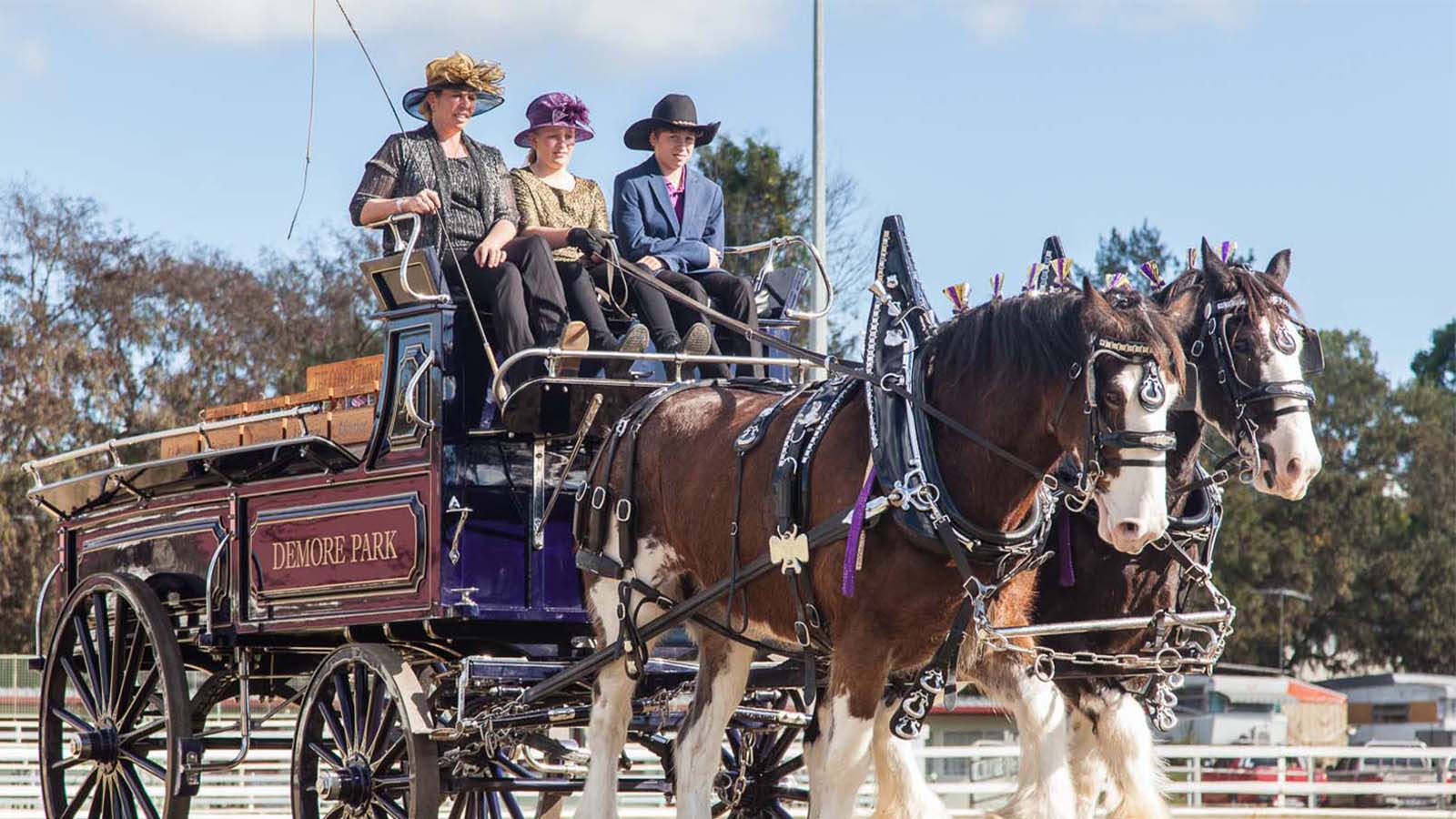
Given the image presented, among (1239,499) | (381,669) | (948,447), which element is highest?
(1239,499)

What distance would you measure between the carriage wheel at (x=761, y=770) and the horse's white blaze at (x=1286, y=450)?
2.55 metres

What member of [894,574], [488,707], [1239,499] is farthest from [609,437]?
[1239,499]

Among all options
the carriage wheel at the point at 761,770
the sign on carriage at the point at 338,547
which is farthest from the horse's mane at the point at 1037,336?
the carriage wheel at the point at 761,770

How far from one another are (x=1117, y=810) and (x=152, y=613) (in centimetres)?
428

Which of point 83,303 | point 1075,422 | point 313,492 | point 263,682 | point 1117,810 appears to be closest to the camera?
point 1075,422

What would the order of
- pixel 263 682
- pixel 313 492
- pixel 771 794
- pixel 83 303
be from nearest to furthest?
pixel 313 492 → pixel 771 794 → pixel 263 682 → pixel 83 303

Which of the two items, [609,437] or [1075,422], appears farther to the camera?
[609,437]

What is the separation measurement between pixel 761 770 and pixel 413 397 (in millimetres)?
2434

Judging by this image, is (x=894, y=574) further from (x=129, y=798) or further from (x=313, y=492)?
(x=129, y=798)

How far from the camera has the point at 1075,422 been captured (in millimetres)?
5402

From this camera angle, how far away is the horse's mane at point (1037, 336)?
544cm

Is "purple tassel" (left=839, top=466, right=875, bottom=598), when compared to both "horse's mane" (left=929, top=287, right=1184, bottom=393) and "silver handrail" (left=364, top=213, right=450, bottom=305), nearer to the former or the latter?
"horse's mane" (left=929, top=287, right=1184, bottom=393)

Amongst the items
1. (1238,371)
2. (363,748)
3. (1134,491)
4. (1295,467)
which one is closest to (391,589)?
(363,748)

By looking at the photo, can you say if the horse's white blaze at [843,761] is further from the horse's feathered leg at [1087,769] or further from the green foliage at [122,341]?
the green foliage at [122,341]
